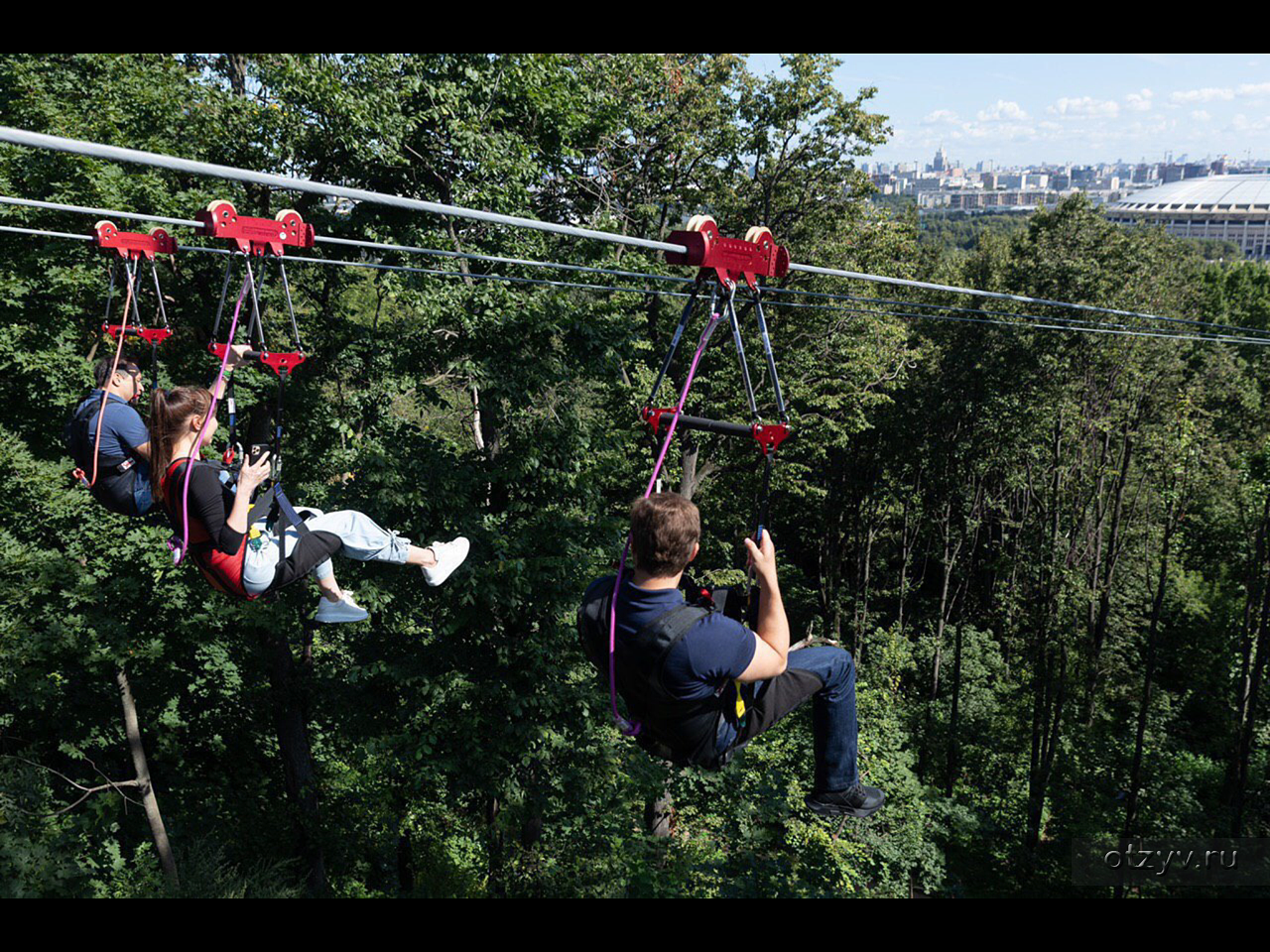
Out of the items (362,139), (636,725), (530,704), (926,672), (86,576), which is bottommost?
(926,672)

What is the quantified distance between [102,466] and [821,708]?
4289 millimetres

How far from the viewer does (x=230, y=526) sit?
3.89 metres

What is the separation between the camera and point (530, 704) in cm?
1085

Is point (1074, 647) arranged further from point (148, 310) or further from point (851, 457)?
point (148, 310)

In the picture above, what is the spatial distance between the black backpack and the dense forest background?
4.18m

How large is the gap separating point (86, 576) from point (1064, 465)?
20.3m

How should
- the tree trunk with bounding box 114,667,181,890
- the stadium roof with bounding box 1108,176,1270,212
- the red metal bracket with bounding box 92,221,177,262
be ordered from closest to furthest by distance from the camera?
the red metal bracket with bounding box 92,221,177,262 < the tree trunk with bounding box 114,667,181,890 < the stadium roof with bounding box 1108,176,1270,212

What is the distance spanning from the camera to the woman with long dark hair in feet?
12.7

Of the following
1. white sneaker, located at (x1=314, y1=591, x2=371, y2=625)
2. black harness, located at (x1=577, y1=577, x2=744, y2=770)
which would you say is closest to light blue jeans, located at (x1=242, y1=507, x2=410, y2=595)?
white sneaker, located at (x1=314, y1=591, x2=371, y2=625)

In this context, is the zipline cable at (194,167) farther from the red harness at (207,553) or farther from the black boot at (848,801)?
the black boot at (848,801)

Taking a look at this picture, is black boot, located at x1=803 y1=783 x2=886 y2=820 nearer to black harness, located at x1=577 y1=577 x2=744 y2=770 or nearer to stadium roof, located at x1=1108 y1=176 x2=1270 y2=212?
black harness, located at x1=577 y1=577 x2=744 y2=770

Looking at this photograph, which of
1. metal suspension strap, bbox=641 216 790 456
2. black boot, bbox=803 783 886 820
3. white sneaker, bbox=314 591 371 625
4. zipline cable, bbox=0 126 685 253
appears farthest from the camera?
white sneaker, bbox=314 591 371 625

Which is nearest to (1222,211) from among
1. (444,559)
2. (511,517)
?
(511,517)

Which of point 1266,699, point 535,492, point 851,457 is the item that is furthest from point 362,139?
point 1266,699
